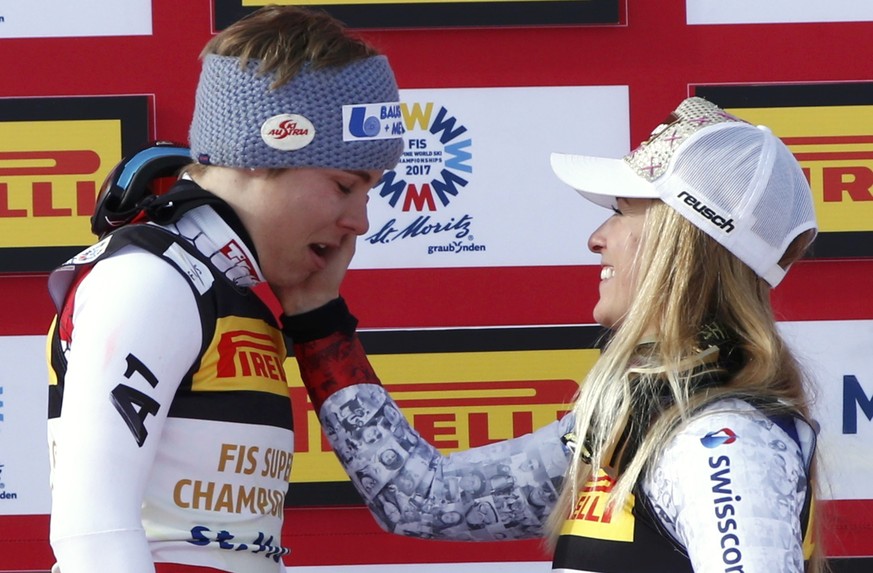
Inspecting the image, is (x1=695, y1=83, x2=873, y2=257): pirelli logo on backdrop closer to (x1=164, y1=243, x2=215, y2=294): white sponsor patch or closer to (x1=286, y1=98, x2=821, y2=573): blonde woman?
(x1=286, y1=98, x2=821, y2=573): blonde woman

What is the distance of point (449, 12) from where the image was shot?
1.77m

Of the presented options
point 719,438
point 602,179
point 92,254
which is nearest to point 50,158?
point 92,254

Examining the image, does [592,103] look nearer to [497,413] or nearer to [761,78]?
[761,78]

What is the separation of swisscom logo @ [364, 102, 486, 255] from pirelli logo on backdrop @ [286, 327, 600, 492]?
0.51 ft

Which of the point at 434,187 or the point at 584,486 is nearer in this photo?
the point at 584,486

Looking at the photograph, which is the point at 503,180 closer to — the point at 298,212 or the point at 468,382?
the point at 468,382

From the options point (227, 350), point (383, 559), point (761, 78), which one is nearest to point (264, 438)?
point (227, 350)

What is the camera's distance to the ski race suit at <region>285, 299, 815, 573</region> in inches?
40.7

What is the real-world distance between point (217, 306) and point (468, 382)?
2.09 ft

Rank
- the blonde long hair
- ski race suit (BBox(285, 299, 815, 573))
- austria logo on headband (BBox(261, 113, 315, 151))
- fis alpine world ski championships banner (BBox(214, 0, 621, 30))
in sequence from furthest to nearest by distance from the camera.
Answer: fis alpine world ski championships banner (BBox(214, 0, 621, 30)) < austria logo on headband (BBox(261, 113, 315, 151)) < the blonde long hair < ski race suit (BBox(285, 299, 815, 573))

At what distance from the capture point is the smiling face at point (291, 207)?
4.38ft

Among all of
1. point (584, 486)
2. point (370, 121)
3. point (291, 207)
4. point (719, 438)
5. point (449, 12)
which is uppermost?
point (449, 12)

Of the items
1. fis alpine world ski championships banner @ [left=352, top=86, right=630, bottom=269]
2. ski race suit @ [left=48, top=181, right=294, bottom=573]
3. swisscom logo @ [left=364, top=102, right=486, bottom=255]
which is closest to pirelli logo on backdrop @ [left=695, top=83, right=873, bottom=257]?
fis alpine world ski championships banner @ [left=352, top=86, right=630, bottom=269]

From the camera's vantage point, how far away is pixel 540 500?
151cm
